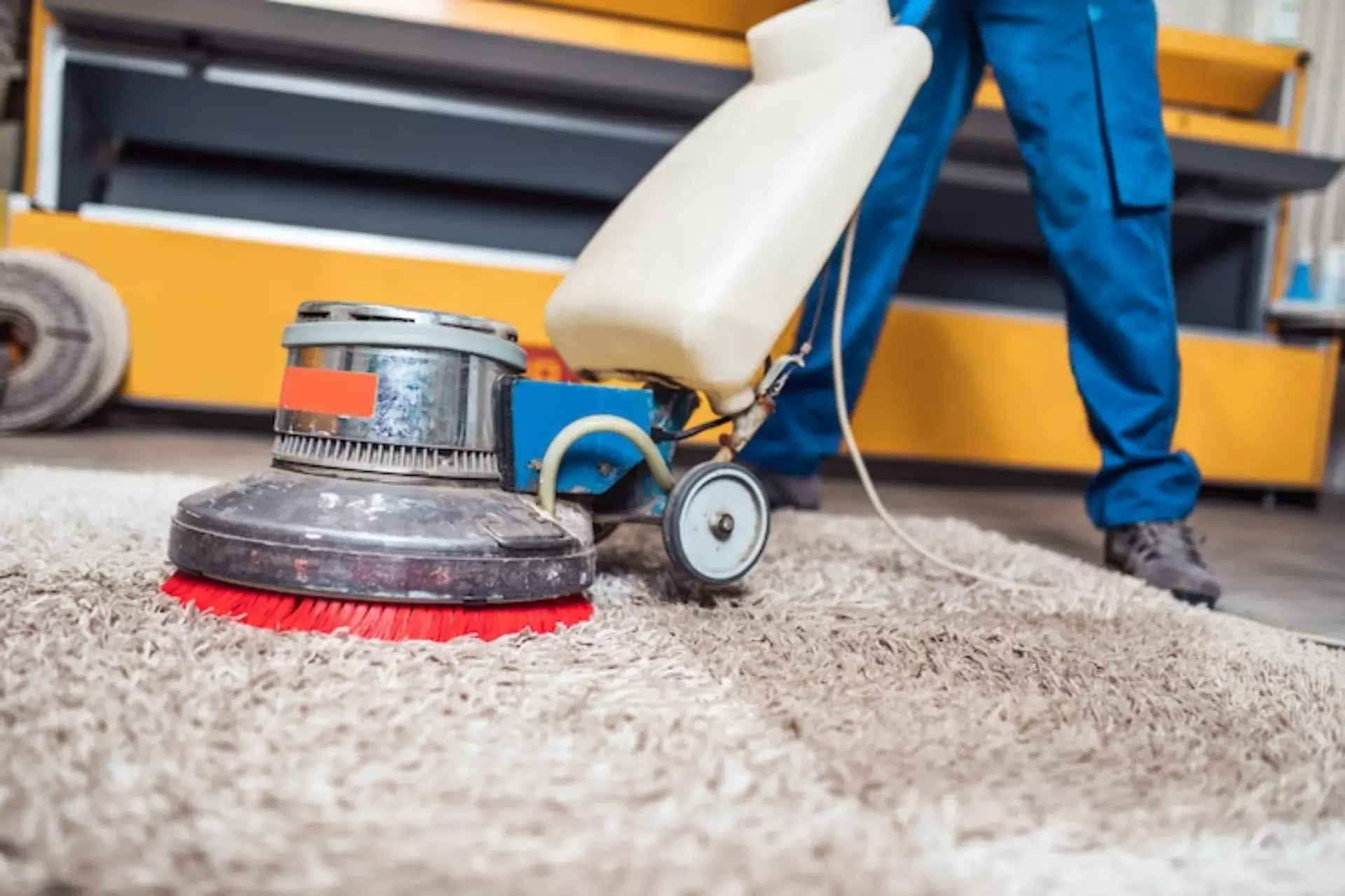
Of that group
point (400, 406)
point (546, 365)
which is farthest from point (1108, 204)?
point (546, 365)

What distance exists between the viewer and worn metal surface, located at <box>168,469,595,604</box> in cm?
64

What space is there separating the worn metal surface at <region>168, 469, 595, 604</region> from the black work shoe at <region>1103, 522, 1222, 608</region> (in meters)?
0.75

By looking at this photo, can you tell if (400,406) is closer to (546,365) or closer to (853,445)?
(853,445)

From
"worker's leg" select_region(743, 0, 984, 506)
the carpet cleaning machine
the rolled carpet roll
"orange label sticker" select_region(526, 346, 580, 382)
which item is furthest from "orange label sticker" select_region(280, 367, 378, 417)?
the rolled carpet roll

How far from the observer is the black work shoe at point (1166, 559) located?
3.59 feet

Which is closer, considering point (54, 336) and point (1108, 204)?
point (1108, 204)

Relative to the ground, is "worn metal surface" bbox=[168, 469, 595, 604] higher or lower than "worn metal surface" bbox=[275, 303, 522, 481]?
lower

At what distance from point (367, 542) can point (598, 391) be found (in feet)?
0.80

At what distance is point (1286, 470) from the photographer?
96.3 inches

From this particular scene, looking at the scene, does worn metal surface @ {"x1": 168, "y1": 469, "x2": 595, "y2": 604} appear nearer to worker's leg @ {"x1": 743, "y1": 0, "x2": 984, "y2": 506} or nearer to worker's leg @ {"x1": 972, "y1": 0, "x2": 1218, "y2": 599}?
worker's leg @ {"x1": 743, "y1": 0, "x2": 984, "y2": 506}

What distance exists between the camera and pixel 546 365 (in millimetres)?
1941

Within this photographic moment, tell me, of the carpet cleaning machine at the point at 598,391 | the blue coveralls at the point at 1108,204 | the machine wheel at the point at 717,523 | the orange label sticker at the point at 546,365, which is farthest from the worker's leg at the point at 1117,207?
the orange label sticker at the point at 546,365

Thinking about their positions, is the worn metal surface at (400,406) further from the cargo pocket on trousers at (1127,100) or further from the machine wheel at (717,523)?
the cargo pocket on trousers at (1127,100)

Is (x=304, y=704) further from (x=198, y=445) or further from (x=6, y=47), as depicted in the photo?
(x=6, y=47)
